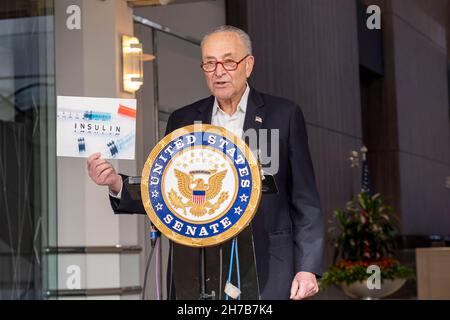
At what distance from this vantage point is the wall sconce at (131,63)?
488cm

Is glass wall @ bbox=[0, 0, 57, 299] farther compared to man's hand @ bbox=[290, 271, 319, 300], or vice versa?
glass wall @ bbox=[0, 0, 57, 299]

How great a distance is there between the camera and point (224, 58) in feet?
6.40

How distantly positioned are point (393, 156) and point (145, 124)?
552 cm

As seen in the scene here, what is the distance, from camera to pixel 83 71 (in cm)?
479

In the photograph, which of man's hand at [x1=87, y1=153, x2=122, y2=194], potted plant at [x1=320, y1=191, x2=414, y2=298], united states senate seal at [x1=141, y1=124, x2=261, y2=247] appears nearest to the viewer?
united states senate seal at [x1=141, y1=124, x2=261, y2=247]

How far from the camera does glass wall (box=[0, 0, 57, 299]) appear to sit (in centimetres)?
434

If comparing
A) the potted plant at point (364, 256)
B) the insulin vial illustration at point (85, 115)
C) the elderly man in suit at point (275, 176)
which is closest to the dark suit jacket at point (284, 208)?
the elderly man in suit at point (275, 176)

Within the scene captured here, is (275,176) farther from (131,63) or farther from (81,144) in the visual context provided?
(131,63)

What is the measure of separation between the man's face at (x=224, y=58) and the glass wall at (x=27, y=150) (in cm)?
252

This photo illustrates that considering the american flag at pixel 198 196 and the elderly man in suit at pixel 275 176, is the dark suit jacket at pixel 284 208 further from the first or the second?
the american flag at pixel 198 196

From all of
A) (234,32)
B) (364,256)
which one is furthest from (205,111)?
(364,256)

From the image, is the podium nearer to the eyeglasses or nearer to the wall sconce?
the eyeglasses

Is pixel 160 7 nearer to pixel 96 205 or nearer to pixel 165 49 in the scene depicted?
pixel 165 49

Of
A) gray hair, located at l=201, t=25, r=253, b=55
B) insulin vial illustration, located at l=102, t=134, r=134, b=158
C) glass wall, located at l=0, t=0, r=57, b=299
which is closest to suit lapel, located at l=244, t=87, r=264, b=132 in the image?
gray hair, located at l=201, t=25, r=253, b=55
